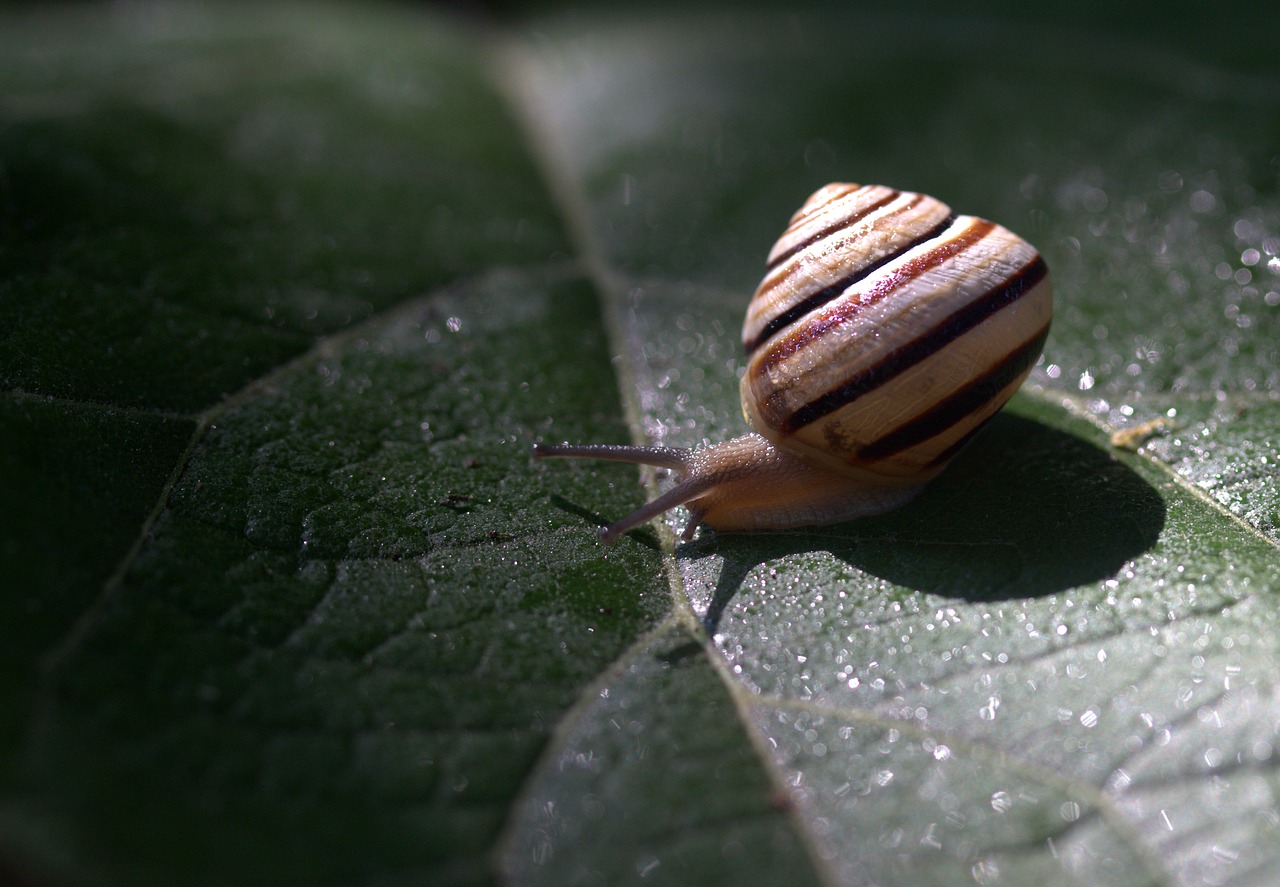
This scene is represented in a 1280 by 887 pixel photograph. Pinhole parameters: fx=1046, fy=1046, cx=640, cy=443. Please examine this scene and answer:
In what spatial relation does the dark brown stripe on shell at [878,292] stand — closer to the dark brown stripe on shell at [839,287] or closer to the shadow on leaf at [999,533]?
the dark brown stripe on shell at [839,287]

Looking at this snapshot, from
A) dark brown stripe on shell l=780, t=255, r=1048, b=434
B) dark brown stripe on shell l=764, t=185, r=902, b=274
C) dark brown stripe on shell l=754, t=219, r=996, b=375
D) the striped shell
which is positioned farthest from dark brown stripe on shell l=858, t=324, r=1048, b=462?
dark brown stripe on shell l=764, t=185, r=902, b=274

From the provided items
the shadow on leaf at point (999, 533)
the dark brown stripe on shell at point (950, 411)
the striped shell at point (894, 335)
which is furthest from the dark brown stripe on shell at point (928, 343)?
the shadow on leaf at point (999, 533)

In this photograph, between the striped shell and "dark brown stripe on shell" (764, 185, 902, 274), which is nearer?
the striped shell

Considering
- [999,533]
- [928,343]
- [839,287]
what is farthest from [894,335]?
[999,533]

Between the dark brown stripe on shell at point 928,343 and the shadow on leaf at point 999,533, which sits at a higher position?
the dark brown stripe on shell at point 928,343

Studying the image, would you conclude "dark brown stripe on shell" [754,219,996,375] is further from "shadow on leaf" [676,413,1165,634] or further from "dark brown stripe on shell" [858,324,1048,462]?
"shadow on leaf" [676,413,1165,634]

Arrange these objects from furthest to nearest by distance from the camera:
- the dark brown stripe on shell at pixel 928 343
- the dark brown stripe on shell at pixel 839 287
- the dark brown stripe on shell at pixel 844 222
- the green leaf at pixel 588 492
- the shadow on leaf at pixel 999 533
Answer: the dark brown stripe on shell at pixel 844 222 → the dark brown stripe on shell at pixel 839 287 → the dark brown stripe on shell at pixel 928 343 → the shadow on leaf at pixel 999 533 → the green leaf at pixel 588 492

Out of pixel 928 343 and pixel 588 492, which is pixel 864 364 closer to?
pixel 928 343
